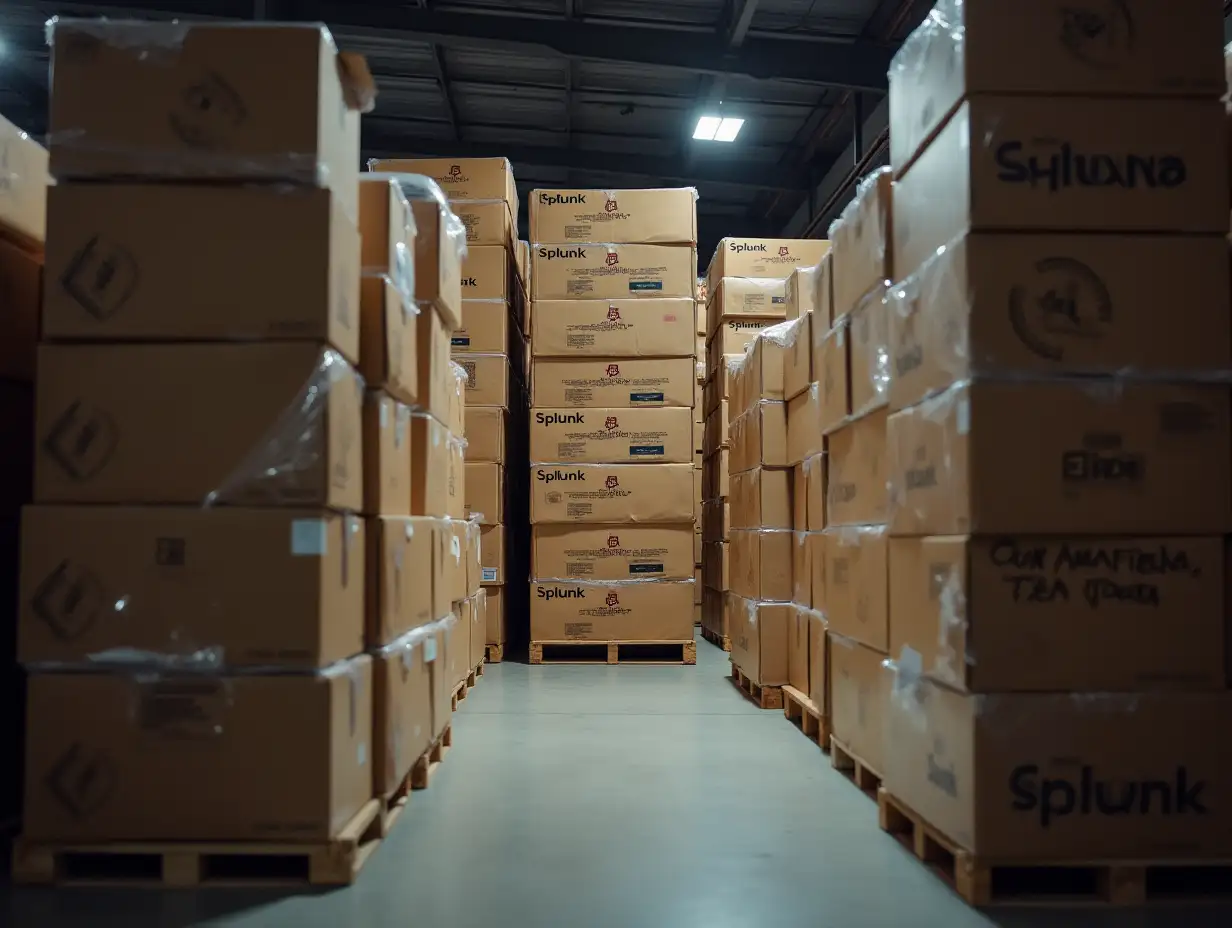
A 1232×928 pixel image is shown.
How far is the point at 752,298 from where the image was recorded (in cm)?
700

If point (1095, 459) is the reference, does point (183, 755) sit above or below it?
below

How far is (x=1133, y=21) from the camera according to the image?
234 centimetres

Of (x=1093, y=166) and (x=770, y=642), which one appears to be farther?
(x=770, y=642)

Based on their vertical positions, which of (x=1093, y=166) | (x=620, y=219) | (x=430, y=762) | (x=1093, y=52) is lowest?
(x=430, y=762)

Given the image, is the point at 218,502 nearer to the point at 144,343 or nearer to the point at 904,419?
→ the point at 144,343

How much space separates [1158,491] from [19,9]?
8132 millimetres

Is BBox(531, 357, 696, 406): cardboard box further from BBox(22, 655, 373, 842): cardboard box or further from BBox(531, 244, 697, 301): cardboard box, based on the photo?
BBox(22, 655, 373, 842): cardboard box

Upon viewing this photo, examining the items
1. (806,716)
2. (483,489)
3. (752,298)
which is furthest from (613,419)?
(806,716)

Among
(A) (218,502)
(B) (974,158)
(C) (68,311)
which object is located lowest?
(A) (218,502)

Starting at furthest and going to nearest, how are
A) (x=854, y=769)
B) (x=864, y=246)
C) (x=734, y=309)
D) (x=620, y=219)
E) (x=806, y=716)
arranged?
(x=734, y=309)
(x=620, y=219)
(x=806, y=716)
(x=854, y=769)
(x=864, y=246)

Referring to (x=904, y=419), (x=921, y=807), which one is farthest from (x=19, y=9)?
(x=921, y=807)

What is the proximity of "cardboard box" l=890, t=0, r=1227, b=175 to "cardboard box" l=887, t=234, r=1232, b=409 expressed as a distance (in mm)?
364

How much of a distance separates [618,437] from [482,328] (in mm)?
1135

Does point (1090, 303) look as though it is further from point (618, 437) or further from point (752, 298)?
point (752, 298)
